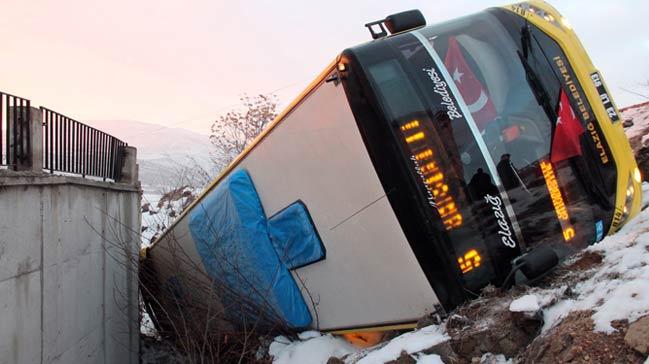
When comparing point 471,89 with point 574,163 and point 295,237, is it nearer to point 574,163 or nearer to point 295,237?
point 574,163

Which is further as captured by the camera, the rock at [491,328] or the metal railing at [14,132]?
the metal railing at [14,132]

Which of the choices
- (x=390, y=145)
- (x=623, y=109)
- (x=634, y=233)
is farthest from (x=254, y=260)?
(x=623, y=109)

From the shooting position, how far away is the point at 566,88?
3023 millimetres

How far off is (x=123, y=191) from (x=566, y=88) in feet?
21.2

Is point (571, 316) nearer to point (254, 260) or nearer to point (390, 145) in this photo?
point (390, 145)

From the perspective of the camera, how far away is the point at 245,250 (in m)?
4.04

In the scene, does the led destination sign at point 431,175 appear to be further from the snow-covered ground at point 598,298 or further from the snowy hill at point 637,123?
the snowy hill at point 637,123

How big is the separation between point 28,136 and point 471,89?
3671mm

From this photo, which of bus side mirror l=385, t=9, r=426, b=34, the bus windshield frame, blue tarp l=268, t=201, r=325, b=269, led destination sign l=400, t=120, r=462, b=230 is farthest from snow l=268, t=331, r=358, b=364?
bus side mirror l=385, t=9, r=426, b=34

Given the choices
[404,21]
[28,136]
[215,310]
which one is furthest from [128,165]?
[404,21]

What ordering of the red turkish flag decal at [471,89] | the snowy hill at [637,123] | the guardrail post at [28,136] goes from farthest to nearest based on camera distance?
the snowy hill at [637,123] < the guardrail post at [28,136] < the red turkish flag decal at [471,89]

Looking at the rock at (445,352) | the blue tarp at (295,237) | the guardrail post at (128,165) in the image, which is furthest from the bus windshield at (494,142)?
the guardrail post at (128,165)

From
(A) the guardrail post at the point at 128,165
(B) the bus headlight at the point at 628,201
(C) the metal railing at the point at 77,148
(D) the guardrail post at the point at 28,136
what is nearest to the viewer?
(B) the bus headlight at the point at 628,201

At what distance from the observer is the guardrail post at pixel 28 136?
4008mm
